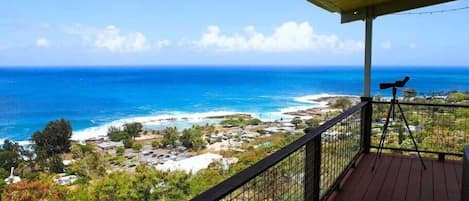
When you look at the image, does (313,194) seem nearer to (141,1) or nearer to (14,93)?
(14,93)

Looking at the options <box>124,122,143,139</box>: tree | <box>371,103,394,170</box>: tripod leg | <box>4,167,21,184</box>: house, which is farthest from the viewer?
<box>124,122,143,139</box>: tree

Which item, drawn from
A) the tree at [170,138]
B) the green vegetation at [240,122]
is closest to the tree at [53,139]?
the tree at [170,138]

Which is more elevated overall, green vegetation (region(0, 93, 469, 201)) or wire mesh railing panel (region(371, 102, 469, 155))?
wire mesh railing panel (region(371, 102, 469, 155))

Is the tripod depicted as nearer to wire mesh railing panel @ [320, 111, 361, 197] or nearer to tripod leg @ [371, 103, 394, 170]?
tripod leg @ [371, 103, 394, 170]

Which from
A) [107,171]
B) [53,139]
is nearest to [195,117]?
[53,139]

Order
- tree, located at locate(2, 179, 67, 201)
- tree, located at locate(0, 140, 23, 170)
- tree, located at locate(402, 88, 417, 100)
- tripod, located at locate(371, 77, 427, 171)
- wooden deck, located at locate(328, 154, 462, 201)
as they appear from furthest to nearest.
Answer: tree, located at locate(0, 140, 23, 170)
tree, located at locate(2, 179, 67, 201)
tree, located at locate(402, 88, 417, 100)
tripod, located at locate(371, 77, 427, 171)
wooden deck, located at locate(328, 154, 462, 201)

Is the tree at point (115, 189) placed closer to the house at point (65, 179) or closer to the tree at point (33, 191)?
the house at point (65, 179)

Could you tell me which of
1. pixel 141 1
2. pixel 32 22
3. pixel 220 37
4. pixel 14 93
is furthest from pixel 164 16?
pixel 14 93

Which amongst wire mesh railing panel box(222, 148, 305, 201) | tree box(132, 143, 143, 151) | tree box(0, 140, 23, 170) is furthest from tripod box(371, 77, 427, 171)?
tree box(0, 140, 23, 170)

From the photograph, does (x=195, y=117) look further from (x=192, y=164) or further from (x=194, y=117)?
(x=192, y=164)
